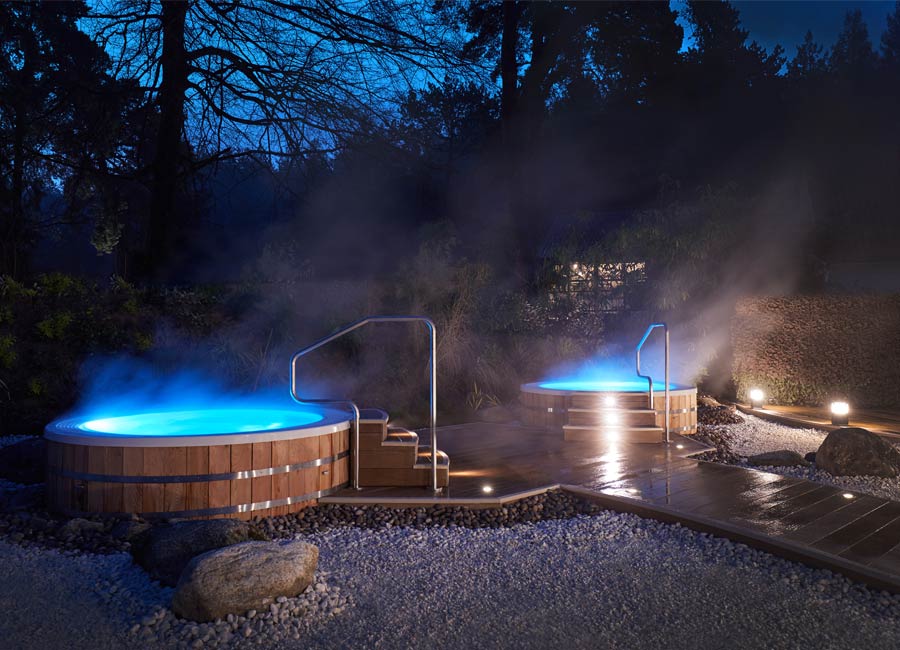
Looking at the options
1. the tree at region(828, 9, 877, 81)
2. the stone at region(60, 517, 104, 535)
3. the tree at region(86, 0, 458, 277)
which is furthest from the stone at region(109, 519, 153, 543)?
the tree at region(828, 9, 877, 81)

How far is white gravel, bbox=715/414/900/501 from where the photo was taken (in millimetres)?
4547

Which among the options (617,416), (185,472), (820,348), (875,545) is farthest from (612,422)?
(820,348)

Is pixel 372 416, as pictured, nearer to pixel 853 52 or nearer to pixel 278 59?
pixel 278 59

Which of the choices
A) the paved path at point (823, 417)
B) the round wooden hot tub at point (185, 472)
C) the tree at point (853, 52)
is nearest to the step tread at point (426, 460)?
the round wooden hot tub at point (185, 472)

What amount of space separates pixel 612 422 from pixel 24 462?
4814 mm

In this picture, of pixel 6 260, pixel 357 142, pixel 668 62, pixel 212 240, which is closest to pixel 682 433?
pixel 357 142

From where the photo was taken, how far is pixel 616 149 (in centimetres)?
1672

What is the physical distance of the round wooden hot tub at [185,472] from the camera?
3629 mm

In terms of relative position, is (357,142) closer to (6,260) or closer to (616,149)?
(6,260)

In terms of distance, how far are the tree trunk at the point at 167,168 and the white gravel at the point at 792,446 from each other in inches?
288

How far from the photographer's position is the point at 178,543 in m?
2.96

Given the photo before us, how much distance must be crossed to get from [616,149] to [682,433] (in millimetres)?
11729

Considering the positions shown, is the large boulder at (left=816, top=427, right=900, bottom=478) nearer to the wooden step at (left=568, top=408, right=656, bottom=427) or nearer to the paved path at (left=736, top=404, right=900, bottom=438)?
the wooden step at (left=568, top=408, right=656, bottom=427)

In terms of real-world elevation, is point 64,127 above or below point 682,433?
above
